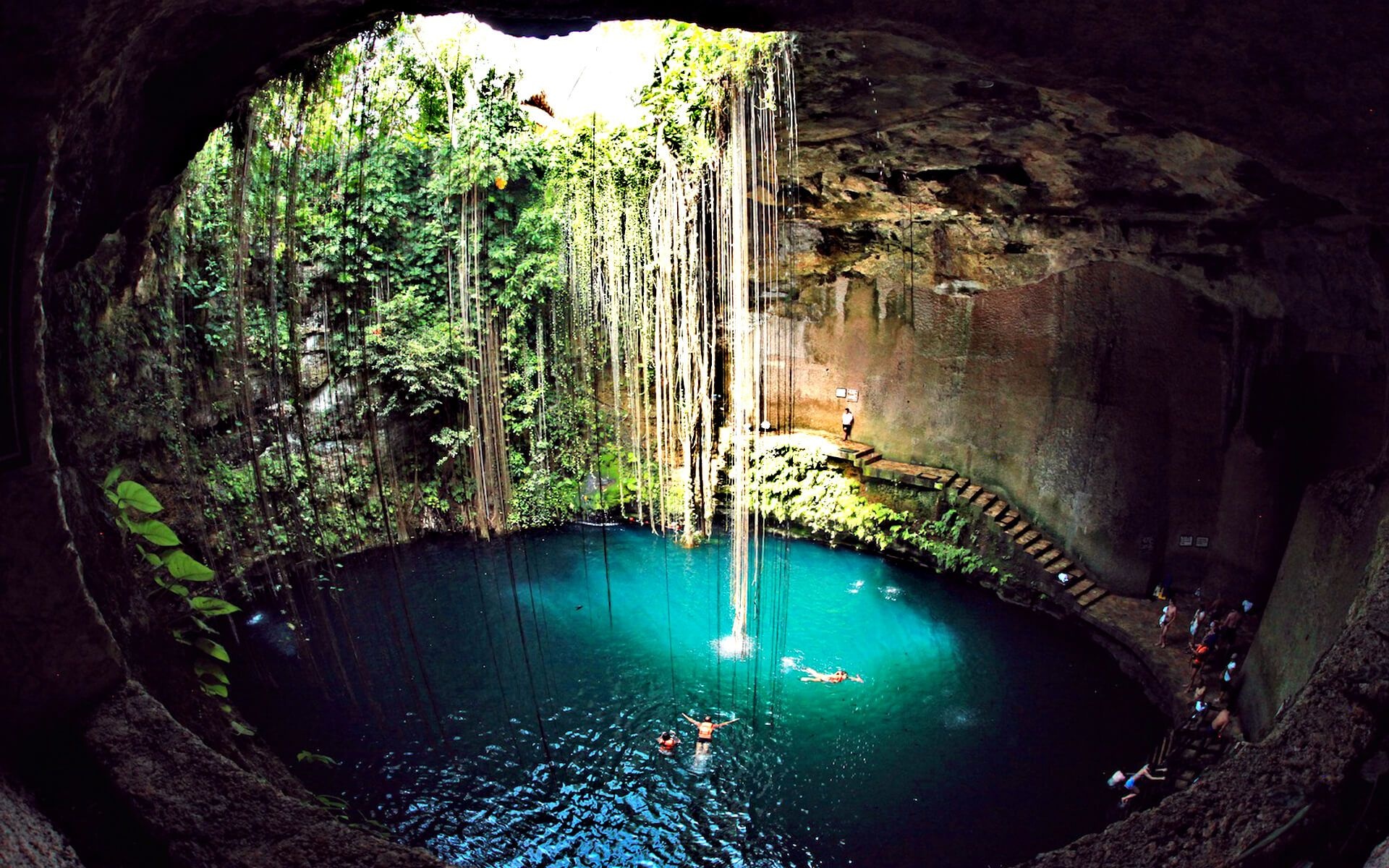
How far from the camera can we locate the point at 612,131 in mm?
9453

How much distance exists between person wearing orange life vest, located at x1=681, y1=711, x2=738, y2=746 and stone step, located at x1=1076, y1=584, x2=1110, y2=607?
419 cm

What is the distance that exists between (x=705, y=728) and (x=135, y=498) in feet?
16.0

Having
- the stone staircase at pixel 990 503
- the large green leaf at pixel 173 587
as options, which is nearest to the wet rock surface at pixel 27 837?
the large green leaf at pixel 173 587

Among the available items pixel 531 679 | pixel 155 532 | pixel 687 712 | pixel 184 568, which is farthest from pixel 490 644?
pixel 155 532

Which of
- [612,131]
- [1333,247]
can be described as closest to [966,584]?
[1333,247]

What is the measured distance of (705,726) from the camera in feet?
22.5

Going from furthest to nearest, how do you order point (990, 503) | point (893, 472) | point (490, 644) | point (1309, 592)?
point (893, 472) < point (990, 503) < point (490, 644) < point (1309, 592)

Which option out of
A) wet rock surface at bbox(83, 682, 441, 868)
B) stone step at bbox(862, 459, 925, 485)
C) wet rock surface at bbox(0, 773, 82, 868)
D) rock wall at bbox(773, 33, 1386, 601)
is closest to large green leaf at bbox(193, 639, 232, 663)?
wet rock surface at bbox(83, 682, 441, 868)

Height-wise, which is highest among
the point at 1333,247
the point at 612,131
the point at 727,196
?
the point at 612,131

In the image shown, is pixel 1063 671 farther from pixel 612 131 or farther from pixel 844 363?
pixel 612 131

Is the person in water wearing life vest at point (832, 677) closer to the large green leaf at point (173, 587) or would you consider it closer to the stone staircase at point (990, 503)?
the stone staircase at point (990, 503)

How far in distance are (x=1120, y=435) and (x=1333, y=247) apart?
286 cm

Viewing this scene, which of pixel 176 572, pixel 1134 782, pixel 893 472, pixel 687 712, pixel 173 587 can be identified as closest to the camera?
pixel 176 572

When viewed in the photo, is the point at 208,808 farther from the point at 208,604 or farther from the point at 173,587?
the point at 173,587
